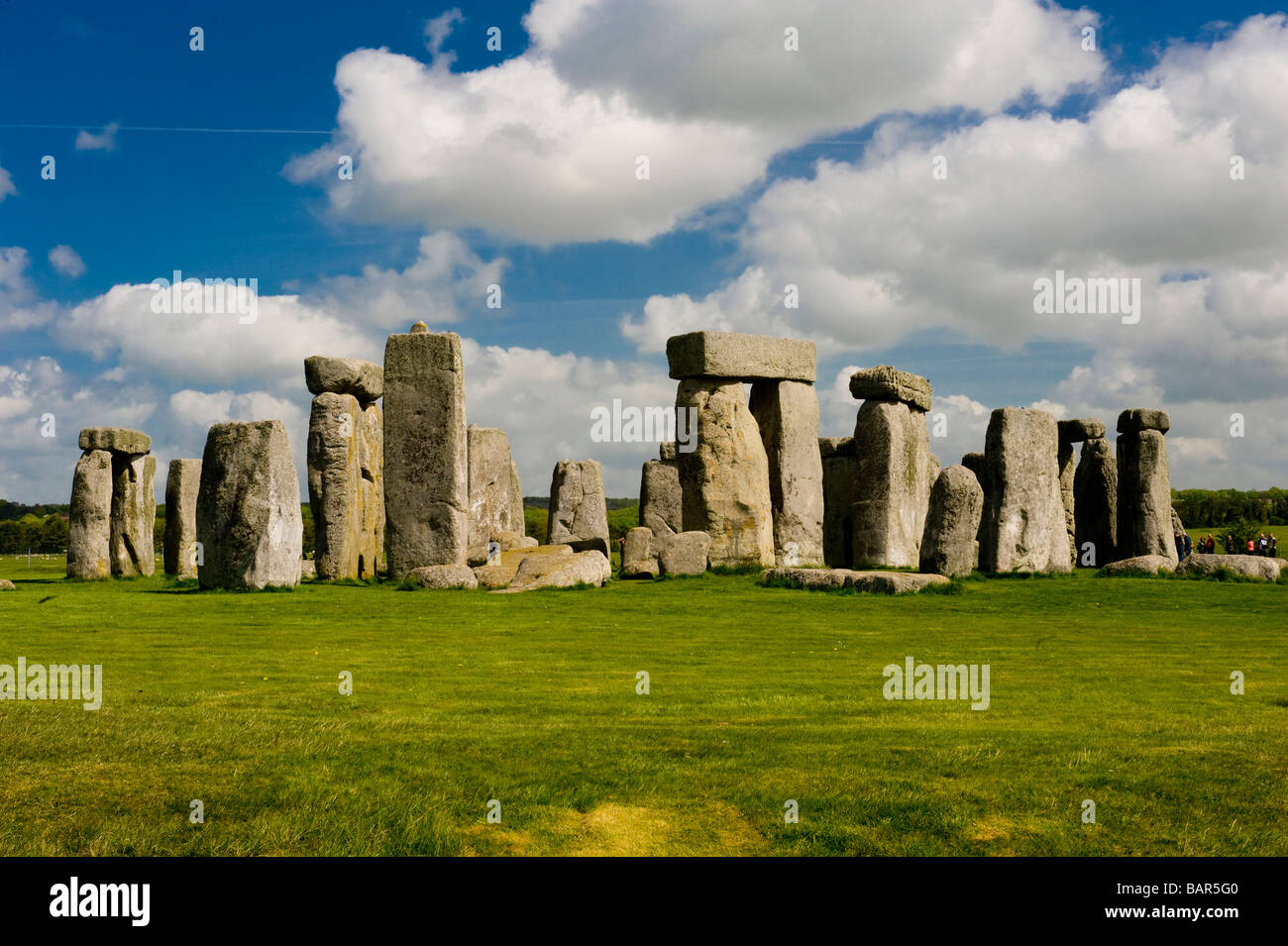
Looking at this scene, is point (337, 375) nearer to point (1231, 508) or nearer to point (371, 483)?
point (371, 483)

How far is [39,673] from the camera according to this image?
A: 8.72 metres

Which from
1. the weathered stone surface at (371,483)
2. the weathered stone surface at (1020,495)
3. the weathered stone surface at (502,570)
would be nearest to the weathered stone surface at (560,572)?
the weathered stone surface at (502,570)

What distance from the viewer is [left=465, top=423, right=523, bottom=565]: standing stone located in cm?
2702

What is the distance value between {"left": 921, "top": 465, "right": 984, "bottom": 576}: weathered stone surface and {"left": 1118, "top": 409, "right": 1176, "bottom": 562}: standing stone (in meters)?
7.93

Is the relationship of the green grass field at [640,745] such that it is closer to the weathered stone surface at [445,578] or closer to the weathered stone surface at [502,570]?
the weathered stone surface at [445,578]

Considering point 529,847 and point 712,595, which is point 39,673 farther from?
point 712,595

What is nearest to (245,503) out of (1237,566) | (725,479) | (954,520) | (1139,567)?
(725,479)

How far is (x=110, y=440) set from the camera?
2536 centimetres

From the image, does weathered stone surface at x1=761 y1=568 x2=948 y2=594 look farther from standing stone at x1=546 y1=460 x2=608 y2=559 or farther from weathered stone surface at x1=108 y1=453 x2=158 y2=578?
weathered stone surface at x1=108 y1=453 x2=158 y2=578

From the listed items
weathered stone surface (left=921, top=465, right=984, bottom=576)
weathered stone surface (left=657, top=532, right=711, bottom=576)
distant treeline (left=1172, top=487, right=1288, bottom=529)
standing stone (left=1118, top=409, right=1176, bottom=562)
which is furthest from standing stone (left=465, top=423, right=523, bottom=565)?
distant treeline (left=1172, top=487, right=1288, bottom=529)

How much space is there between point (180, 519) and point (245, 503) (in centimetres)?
953

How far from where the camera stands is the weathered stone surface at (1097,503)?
2625 cm

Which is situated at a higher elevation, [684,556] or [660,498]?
[660,498]

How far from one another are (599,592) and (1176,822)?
41.0ft
